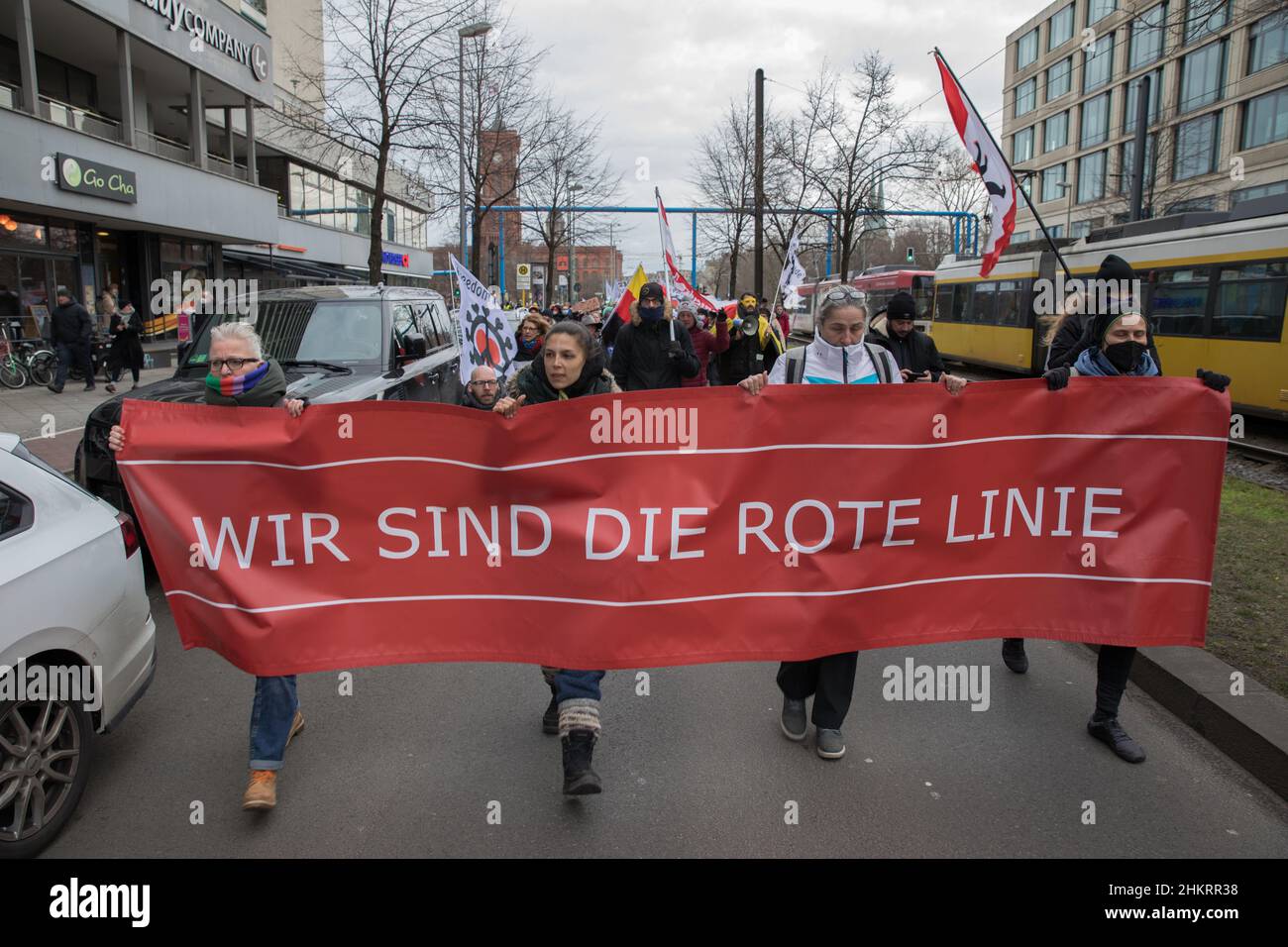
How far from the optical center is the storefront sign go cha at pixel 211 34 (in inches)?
893

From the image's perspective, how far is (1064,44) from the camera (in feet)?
206

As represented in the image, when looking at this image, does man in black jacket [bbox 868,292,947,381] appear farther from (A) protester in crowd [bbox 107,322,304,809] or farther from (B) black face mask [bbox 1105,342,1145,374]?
(A) protester in crowd [bbox 107,322,304,809]

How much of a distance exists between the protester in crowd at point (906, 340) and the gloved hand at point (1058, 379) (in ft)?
5.49

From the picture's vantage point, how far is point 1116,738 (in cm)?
415

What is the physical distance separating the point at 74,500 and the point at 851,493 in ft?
10.1

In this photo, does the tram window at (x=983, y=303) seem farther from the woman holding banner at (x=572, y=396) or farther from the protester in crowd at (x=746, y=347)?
the woman holding banner at (x=572, y=396)

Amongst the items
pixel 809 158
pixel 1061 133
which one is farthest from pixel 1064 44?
pixel 809 158

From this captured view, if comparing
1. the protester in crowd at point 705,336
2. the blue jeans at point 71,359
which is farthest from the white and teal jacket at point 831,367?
the blue jeans at point 71,359

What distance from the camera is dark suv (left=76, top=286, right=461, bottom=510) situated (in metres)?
7.35

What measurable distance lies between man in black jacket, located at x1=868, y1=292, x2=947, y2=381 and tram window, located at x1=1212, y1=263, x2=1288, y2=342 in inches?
387

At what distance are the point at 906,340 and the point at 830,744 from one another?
277cm

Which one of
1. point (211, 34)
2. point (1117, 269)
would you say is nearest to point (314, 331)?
point (1117, 269)

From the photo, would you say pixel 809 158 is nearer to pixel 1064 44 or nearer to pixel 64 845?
pixel 64 845

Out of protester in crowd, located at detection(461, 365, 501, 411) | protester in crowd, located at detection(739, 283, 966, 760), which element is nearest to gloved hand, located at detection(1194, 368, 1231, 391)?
protester in crowd, located at detection(739, 283, 966, 760)
